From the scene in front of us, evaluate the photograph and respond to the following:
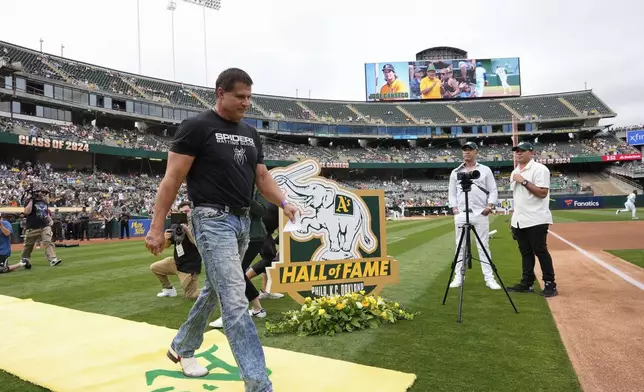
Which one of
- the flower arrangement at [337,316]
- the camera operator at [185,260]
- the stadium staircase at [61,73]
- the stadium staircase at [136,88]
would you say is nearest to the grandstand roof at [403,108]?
the stadium staircase at [136,88]

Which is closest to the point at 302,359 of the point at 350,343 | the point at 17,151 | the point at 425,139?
the point at 350,343

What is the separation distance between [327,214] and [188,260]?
2.28m

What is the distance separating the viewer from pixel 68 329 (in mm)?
4867

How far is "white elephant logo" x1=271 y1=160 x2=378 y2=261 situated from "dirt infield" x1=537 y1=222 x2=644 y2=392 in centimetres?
247

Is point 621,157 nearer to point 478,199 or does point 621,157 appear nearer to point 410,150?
point 410,150

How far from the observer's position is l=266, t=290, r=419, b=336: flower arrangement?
14.9ft

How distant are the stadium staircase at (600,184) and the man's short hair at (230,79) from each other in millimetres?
61000

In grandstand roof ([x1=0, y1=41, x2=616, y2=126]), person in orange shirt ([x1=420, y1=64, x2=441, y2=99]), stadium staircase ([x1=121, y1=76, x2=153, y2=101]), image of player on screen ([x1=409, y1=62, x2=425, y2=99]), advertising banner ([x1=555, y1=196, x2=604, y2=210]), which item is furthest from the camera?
person in orange shirt ([x1=420, y1=64, x2=441, y2=99])

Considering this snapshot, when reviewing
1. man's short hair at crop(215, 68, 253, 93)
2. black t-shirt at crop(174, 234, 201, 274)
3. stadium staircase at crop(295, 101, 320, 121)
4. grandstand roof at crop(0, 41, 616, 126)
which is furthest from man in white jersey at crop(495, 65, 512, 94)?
man's short hair at crop(215, 68, 253, 93)

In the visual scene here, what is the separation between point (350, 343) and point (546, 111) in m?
72.7

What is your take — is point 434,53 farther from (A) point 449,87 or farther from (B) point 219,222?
(B) point 219,222

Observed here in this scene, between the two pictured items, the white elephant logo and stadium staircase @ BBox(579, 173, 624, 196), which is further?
stadium staircase @ BBox(579, 173, 624, 196)

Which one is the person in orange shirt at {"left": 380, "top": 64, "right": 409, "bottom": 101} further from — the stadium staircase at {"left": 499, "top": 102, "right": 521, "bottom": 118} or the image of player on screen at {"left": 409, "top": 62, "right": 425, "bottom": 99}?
the stadium staircase at {"left": 499, "top": 102, "right": 521, "bottom": 118}

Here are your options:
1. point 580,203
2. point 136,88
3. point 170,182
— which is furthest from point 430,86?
point 170,182
